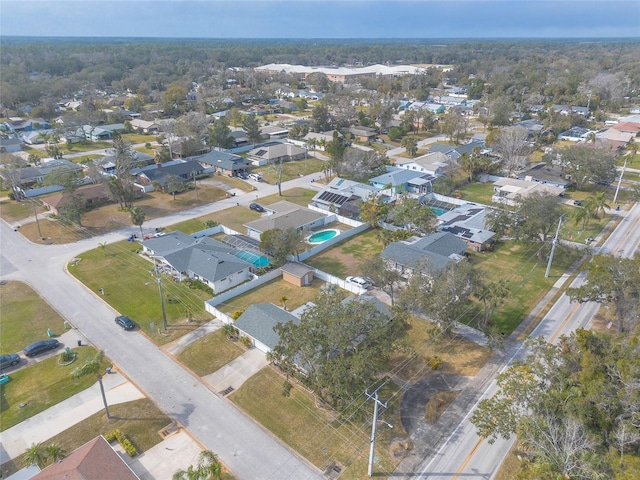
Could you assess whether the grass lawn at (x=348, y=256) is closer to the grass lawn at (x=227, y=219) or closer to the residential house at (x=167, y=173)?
the grass lawn at (x=227, y=219)

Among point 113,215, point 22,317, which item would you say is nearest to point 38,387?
point 22,317

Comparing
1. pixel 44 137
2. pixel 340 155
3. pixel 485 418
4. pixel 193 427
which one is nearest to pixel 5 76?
pixel 44 137

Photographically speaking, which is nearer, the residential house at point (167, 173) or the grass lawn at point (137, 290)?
the grass lawn at point (137, 290)

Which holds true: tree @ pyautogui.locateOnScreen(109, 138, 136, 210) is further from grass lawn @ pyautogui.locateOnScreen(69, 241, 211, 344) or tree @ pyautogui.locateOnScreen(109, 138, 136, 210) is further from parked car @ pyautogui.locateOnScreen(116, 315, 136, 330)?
parked car @ pyautogui.locateOnScreen(116, 315, 136, 330)

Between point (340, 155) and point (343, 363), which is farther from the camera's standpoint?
point (340, 155)

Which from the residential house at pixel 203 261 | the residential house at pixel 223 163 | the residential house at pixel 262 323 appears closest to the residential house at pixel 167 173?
the residential house at pixel 223 163

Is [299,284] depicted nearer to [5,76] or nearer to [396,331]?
[396,331]
